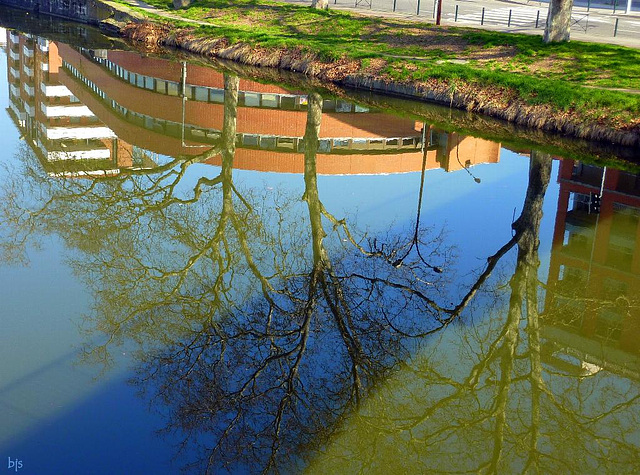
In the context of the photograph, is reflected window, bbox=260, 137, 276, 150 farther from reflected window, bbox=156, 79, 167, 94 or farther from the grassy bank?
reflected window, bbox=156, 79, 167, 94

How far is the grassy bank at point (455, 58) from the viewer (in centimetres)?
2609

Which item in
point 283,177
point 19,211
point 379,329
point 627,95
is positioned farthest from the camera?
point 627,95

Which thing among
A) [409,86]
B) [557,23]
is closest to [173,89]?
[409,86]

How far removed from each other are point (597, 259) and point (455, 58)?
15143 millimetres

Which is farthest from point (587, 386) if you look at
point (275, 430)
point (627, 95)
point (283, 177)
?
point (627, 95)

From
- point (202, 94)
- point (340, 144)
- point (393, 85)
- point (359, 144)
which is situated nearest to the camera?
point (340, 144)

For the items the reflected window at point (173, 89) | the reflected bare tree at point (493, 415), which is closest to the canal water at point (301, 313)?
the reflected bare tree at point (493, 415)

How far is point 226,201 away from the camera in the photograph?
19.9 m

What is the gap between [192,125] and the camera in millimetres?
27500

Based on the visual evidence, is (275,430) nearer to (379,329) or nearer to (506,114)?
(379,329)

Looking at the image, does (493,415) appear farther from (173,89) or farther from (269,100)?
(173,89)

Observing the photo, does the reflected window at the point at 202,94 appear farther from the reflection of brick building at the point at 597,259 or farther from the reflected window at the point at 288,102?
the reflection of brick building at the point at 597,259

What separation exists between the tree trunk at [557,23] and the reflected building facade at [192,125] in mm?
7244

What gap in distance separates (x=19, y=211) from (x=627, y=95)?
633 inches
